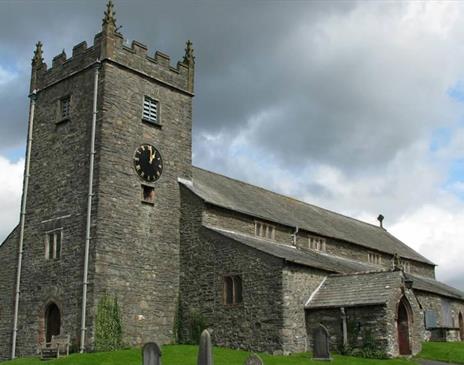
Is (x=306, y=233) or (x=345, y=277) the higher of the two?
(x=306, y=233)

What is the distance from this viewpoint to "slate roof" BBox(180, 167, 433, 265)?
1444 inches

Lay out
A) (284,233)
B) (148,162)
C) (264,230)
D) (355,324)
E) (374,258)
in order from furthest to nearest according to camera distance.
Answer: (374,258) → (284,233) → (264,230) → (148,162) → (355,324)

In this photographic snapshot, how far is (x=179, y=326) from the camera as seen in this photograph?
3259cm

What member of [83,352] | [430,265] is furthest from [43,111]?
[430,265]

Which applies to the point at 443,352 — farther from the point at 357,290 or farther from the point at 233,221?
the point at 233,221

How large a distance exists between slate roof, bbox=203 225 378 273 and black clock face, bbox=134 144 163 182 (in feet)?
13.0

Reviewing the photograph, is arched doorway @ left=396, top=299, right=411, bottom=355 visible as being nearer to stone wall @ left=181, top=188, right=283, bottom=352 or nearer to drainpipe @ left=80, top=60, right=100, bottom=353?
stone wall @ left=181, top=188, right=283, bottom=352

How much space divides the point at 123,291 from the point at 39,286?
5074 millimetres

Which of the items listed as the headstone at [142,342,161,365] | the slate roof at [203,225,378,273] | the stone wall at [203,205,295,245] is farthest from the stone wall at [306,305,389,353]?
the headstone at [142,342,161,365]

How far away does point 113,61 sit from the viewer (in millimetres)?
32625

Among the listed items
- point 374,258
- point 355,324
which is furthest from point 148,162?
point 374,258

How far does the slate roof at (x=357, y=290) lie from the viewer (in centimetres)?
2944

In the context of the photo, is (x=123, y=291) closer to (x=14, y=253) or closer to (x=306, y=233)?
(x=14, y=253)

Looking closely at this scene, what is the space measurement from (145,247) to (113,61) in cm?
982
